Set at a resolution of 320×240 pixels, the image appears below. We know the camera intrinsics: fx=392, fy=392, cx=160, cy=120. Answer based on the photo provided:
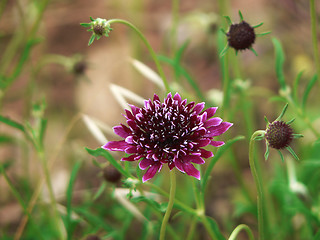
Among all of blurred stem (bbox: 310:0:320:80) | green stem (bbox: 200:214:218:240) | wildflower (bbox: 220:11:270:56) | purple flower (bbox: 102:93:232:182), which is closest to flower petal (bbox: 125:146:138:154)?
purple flower (bbox: 102:93:232:182)

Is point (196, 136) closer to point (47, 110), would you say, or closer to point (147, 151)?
point (147, 151)

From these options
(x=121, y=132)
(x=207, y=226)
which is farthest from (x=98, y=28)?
(x=207, y=226)

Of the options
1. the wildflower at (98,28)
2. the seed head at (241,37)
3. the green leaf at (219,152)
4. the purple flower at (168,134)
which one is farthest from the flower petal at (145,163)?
the seed head at (241,37)

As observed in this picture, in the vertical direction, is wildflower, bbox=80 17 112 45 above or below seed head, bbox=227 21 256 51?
below

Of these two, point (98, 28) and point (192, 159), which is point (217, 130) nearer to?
point (192, 159)

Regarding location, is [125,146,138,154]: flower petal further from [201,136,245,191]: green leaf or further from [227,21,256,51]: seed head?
[227,21,256,51]: seed head

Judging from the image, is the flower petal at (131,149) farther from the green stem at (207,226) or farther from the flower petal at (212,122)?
the green stem at (207,226)

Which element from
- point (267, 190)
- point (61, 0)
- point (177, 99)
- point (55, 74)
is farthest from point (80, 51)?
point (177, 99)
